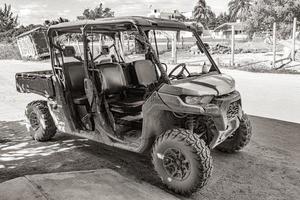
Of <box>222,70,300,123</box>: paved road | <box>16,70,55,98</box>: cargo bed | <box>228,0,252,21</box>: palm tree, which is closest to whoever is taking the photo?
<box>16,70,55,98</box>: cargo bed

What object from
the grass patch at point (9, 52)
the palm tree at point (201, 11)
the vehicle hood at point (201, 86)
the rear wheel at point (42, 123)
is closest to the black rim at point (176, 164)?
the vehicle hood at point (201, 86)

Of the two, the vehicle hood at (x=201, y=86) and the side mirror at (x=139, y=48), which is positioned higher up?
the side mirror at (x=139, y=48)

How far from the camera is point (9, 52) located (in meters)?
32.7

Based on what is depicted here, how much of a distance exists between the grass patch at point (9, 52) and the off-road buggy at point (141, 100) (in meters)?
27.0

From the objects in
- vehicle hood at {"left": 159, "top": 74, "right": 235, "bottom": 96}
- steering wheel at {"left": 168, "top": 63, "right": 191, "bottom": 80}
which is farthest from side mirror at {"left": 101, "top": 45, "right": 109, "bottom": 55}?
vehicle hood at {"left": 159, "top": 74, "right": 235, "bottom": 96}

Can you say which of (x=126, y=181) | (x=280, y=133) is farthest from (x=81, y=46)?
(x=280, y=133)

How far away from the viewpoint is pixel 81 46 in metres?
5.63

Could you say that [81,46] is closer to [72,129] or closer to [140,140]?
[72,129]

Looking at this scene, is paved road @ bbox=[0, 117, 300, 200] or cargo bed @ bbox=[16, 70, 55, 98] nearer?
paved road @ bbox=[0, 117, 300, 200]

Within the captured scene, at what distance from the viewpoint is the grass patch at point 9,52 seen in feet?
105

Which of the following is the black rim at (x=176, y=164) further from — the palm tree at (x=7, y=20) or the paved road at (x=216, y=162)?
the palm tree at (x=7, y=20)

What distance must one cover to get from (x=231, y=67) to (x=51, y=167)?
12438mm

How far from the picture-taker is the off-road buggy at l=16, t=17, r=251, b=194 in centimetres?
432

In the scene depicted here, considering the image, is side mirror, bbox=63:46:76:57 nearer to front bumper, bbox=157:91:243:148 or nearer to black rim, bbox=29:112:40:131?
black rim, bbox=29:112:40:131
